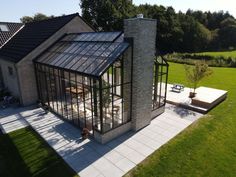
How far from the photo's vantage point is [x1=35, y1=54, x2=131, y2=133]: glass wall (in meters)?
9.96

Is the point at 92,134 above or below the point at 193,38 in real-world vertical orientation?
below

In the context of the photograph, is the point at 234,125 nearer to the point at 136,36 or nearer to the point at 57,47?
the point at 136,36

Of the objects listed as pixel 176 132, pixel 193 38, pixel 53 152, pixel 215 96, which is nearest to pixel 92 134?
pixel 53 152

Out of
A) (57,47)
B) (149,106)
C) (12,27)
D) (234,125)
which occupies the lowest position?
(234,125)

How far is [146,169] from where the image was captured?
843 cm

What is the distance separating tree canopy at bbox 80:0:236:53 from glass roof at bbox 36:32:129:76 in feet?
95.4

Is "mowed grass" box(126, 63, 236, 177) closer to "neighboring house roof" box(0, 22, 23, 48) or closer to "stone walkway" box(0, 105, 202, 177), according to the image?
"stone walkway" box(0, 105, 202, 177)

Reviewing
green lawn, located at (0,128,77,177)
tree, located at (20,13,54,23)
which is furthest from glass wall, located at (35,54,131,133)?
tree, located at (20,13,54,23)

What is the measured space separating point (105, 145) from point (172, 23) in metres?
46.3

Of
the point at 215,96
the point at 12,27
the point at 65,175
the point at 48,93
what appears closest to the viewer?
the point at 65,175

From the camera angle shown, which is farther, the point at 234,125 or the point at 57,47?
the point at 57,47

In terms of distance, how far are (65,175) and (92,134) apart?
316 cm

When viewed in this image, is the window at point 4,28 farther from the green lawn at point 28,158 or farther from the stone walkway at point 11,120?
the green lawn at point 28,158

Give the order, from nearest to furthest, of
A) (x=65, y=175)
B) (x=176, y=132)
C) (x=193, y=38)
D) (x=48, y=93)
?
(x=65, y=175) → (x=176, y=132) → (x=48, y=93) → (x=193, y=38)
